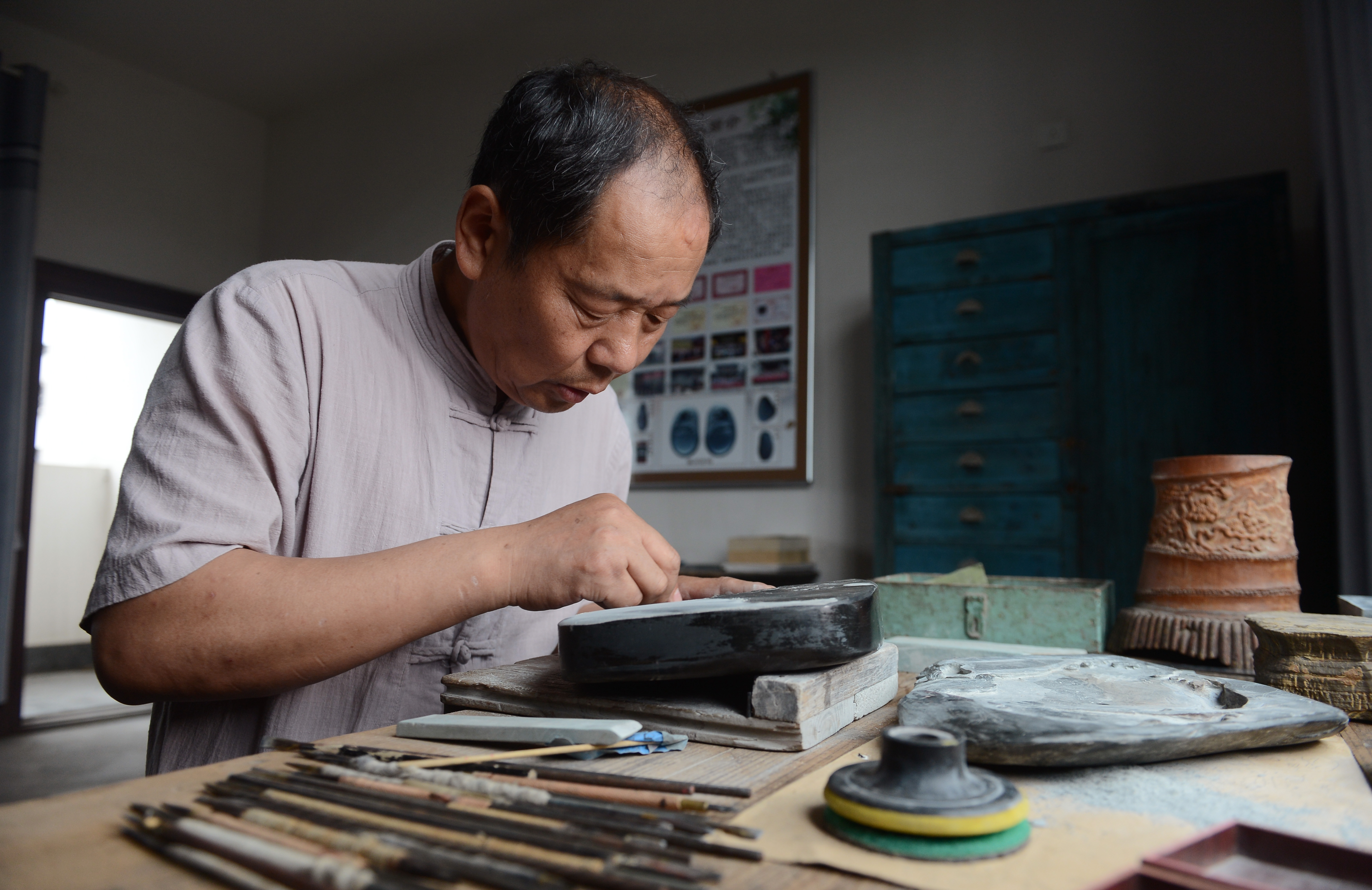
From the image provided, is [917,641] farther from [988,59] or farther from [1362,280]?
[988,59]

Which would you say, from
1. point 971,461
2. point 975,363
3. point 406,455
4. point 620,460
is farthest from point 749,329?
point 406,455

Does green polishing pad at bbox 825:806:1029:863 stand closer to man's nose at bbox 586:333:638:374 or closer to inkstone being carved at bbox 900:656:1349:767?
inkstone being carved at bbox 900:656:1349:767

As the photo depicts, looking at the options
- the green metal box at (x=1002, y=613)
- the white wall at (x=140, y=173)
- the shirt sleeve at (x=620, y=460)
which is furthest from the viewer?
the white wall at (x=140, y=173)

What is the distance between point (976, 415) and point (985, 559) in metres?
0.51

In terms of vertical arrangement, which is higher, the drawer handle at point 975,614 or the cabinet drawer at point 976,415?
the cabinet drawer at point 976,415

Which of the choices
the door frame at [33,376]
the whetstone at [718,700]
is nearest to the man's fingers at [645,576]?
the whetstone at [718,700]

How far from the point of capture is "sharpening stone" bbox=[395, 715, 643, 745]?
2.28 feet

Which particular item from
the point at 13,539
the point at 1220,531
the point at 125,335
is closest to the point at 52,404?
the point at 125,335

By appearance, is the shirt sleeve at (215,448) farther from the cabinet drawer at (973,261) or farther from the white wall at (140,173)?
the white wall at (140,173)

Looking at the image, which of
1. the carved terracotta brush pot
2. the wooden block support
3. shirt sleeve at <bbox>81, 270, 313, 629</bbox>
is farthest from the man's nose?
the carved terracotta brush pot

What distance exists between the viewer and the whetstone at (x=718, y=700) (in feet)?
2.39

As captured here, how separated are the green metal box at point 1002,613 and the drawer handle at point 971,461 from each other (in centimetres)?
133

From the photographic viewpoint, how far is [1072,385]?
9.04 ft

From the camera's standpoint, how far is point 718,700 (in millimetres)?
811
